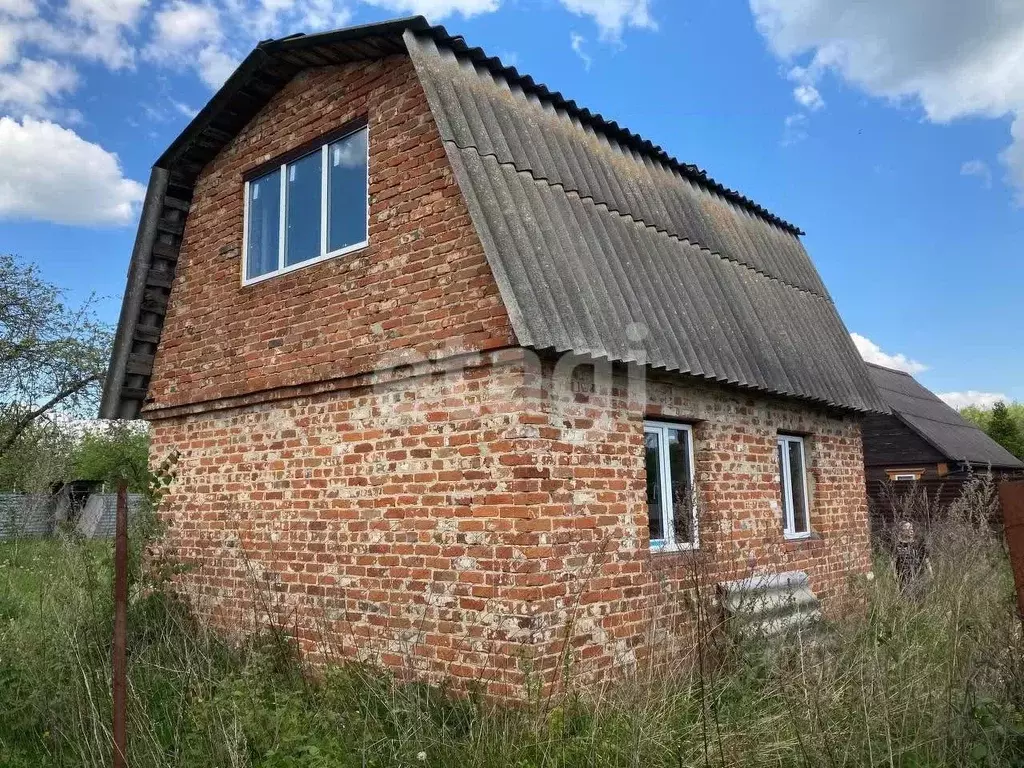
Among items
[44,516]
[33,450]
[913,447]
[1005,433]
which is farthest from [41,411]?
[1005,433]

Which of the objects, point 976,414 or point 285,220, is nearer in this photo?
point 285,220

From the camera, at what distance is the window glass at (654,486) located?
6359 mm

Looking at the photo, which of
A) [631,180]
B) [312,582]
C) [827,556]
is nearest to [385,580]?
[312,582]

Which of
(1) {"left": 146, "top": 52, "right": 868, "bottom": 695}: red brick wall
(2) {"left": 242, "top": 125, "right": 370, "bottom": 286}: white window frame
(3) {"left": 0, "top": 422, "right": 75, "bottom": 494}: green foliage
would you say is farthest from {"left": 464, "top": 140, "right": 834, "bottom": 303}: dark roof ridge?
(3) {"left": 0, "top": 422, "right": 75, "bottom": 494}: green foliage

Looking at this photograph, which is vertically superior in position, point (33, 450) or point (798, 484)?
point (33, 450)

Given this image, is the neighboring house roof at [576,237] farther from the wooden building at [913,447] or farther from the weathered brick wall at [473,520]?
the wooden building at [913,447]

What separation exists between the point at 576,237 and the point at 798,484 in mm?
4308

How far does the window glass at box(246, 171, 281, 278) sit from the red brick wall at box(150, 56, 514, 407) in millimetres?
123

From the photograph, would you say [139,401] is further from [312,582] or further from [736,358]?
[736,358]

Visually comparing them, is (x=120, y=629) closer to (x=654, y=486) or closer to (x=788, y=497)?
(x=654, y=486)

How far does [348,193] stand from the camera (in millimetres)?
7012

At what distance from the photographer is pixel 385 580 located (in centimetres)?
600

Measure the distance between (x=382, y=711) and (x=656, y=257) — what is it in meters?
4.37

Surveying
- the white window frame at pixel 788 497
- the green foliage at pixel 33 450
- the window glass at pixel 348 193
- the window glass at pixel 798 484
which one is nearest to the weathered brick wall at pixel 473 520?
the white window frame at pixel 788 497
